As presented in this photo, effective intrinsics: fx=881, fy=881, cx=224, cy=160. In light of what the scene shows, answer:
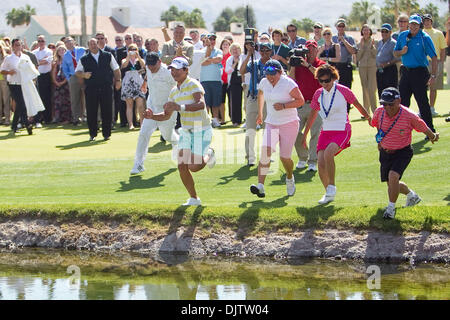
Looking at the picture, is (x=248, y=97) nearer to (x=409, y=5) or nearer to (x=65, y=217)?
(x=65, y=217)

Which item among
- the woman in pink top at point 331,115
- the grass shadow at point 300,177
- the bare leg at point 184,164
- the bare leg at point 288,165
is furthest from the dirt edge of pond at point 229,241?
the grass shadow at point 300,177

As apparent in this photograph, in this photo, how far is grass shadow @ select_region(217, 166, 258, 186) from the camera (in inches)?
588

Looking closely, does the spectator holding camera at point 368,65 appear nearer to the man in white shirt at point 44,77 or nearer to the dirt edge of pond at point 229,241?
the man in white shirt at point 44,77

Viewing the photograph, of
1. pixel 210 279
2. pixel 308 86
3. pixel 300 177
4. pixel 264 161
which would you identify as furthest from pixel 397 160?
pixel 308 86

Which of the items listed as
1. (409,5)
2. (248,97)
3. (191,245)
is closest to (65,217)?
(191,245)

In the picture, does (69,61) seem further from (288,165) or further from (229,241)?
(229,241)

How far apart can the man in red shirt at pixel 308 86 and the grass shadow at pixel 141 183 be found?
7.98 feet

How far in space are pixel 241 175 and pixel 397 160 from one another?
174 inches

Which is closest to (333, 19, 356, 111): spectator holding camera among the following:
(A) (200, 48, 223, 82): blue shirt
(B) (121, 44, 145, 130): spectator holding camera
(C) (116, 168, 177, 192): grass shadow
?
(A) (200, 48, 223, 82): blue shirt

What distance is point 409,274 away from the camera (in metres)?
10.4

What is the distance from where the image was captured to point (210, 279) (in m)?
10.7

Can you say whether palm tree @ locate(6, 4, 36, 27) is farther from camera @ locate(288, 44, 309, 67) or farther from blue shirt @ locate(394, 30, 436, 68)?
camera @ locate(288, 44, 309, 67)
